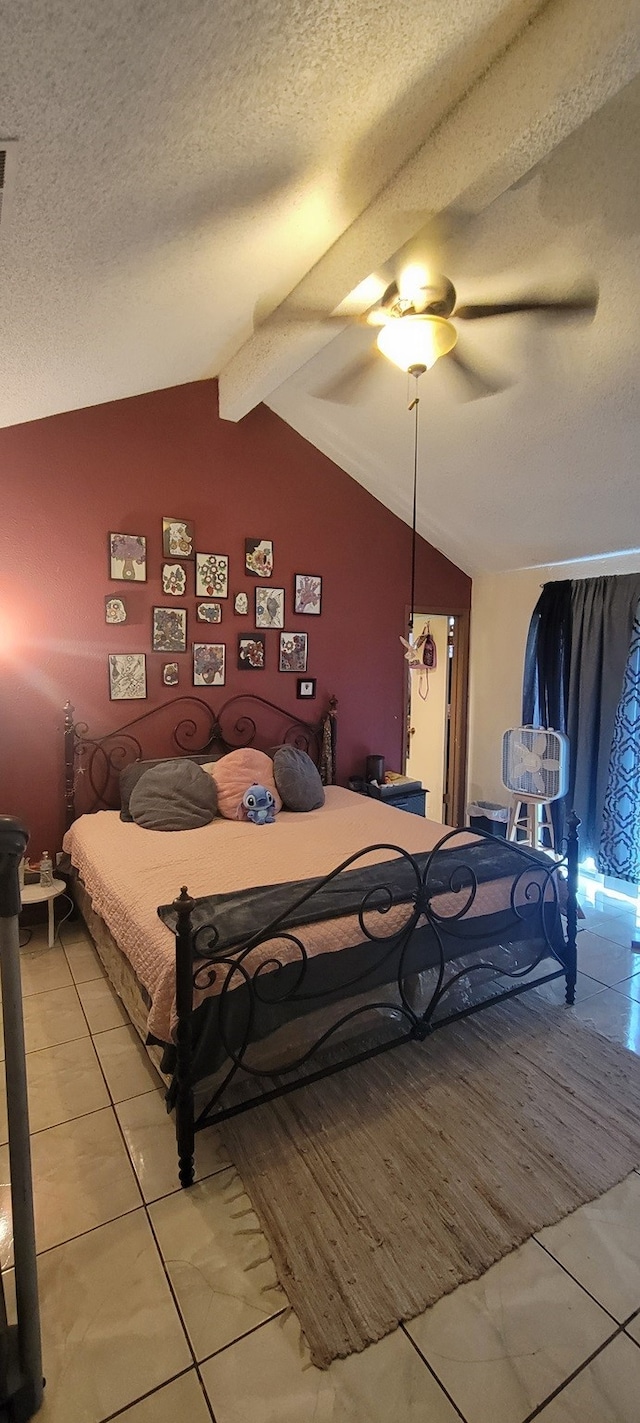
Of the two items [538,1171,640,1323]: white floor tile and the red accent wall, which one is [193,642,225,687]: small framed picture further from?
[538,1171,640,1323]: white floor tile

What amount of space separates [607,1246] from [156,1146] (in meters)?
1.30

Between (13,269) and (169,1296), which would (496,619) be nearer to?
(13,269)

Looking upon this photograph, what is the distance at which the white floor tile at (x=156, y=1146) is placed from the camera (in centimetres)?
171

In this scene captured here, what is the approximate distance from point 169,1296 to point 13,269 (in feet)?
8.68

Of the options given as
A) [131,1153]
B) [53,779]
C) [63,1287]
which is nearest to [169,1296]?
[63,1287]

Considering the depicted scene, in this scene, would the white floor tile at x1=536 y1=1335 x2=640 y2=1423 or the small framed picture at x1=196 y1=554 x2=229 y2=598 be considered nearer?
the white floor tile at x1=536 y1=1335 x2=640 y2=1423

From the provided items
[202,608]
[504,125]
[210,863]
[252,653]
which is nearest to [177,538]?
[202,608]

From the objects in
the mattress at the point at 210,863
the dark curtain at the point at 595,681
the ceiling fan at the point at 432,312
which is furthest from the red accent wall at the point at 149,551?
the ceiling fan at the point at 432,312

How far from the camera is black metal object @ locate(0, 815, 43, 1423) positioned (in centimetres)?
108

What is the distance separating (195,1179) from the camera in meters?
1.71

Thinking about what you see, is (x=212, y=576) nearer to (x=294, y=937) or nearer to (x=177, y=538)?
(x=177, y=538)

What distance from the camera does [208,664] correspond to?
3.76 m

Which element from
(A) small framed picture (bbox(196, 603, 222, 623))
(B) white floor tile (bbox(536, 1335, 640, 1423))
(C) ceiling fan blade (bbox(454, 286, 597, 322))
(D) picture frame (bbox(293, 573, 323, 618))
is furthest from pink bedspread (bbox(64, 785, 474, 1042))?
(C) ceiling fan blade (bbox(454, 286, 597, 322))

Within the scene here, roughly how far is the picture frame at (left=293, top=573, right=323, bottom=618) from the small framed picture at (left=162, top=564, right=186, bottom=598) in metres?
0.83
